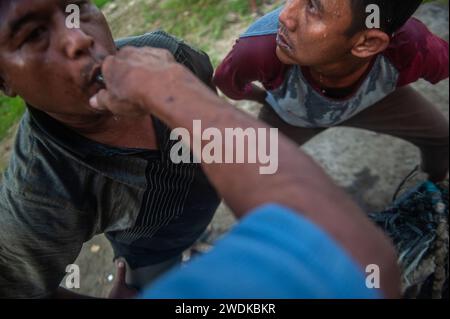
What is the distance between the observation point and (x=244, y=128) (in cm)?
72

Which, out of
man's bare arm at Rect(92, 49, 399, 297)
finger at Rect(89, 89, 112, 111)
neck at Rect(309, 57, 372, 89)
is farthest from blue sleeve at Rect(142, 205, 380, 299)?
neck at Rect(309, 57, 372, 89)

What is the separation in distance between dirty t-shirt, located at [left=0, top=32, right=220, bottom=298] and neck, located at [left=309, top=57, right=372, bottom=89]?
52 centimetres

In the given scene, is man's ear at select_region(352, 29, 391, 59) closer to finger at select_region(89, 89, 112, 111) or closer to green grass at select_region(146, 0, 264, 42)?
finger at select_region(89, 89, 112, 111)

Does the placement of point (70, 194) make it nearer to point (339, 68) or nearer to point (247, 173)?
point (247, 173)

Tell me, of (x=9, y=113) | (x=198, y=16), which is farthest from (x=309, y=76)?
(x=9, y=113)

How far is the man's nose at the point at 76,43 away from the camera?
3.57 ft

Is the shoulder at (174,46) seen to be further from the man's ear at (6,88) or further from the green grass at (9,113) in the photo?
Result: the green grass at (9,113)

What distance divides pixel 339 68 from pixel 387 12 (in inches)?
11.7

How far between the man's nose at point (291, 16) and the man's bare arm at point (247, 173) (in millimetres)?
900

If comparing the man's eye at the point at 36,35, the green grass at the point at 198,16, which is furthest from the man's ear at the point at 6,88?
the green grass at the point at 198,16

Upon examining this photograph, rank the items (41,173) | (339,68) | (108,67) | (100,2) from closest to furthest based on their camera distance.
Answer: (108,67) → (41,173) → (339,68) → (100,2)

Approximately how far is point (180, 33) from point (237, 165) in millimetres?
3646

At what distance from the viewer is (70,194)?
1.25m
